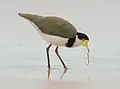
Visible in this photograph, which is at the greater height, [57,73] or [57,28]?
[57,28]

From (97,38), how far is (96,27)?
1.12 ft

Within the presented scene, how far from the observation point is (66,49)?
2.64 metres

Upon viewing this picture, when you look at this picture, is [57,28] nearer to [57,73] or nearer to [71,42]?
[71,42]

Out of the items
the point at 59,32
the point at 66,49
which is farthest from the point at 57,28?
the point at 66,49

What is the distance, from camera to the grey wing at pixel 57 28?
205 cm

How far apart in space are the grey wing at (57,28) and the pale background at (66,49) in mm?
164

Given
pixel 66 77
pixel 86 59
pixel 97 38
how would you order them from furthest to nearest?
pixel 97 38 < pixel 86 59 < pixel 66 77

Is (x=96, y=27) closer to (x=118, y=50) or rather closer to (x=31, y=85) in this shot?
(x=118, y=50)

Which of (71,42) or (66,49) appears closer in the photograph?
(71,42)

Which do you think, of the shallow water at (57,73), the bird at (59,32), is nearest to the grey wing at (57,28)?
the bird at (59,32)

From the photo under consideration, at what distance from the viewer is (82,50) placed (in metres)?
2.61

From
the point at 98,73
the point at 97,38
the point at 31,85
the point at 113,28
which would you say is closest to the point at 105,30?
the point at 113,28

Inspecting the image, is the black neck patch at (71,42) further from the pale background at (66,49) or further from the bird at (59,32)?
the pale background at (66,49)

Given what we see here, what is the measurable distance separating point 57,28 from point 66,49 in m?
0.60
